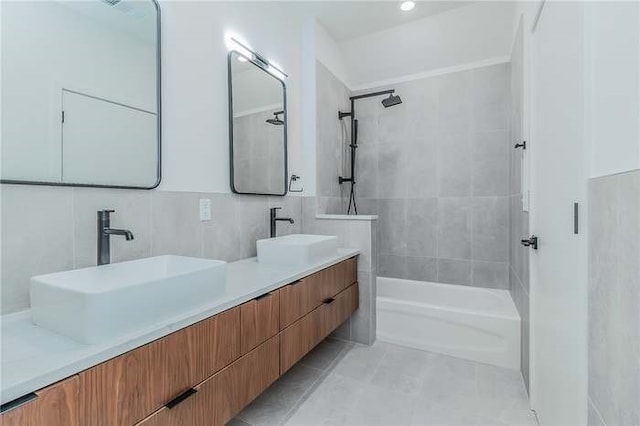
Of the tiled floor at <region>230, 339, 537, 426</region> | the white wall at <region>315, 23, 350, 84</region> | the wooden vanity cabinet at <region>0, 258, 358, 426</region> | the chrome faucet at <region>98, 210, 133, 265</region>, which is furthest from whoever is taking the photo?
the white wall at <region>315, 23, 350, 84</region>

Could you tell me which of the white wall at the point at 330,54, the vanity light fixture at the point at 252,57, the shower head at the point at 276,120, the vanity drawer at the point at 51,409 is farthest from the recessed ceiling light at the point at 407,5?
the vanity drawer at the point at 51,409

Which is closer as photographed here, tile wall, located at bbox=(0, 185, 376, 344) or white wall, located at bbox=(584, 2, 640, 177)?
white wall, located at bbox=(584, 2, 640, 177)

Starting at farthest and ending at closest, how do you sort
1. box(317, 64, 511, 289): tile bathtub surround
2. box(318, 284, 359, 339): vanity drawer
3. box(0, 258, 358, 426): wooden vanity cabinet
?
box(317, 64, 511, 289): tile bathtub surround, box(318, 284, 359, 339): vanity drawer, box(0, 258, 358, 426): wooden vanity cabinet

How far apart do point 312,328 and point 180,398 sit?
87cm

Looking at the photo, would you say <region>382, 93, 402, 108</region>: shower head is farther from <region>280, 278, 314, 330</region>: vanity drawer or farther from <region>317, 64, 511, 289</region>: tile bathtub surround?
<region>280, 278, 314, 330</region>: vanity drawer

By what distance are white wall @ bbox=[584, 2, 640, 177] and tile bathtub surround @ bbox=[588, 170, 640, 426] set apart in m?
0.05

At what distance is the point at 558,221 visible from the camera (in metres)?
1.21

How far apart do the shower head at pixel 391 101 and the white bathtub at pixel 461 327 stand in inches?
76.4

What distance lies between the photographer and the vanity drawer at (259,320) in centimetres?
125

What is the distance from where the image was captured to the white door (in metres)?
0.97

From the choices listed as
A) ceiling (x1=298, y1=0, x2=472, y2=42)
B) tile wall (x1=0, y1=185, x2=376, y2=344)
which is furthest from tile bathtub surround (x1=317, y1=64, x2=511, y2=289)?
tile wall (x1=0, y1=185, x2=376, y2=344)

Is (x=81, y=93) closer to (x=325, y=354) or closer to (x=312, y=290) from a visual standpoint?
(x=312, y=290)

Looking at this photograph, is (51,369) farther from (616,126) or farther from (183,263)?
(616,126)

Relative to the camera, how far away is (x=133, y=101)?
1.39m
